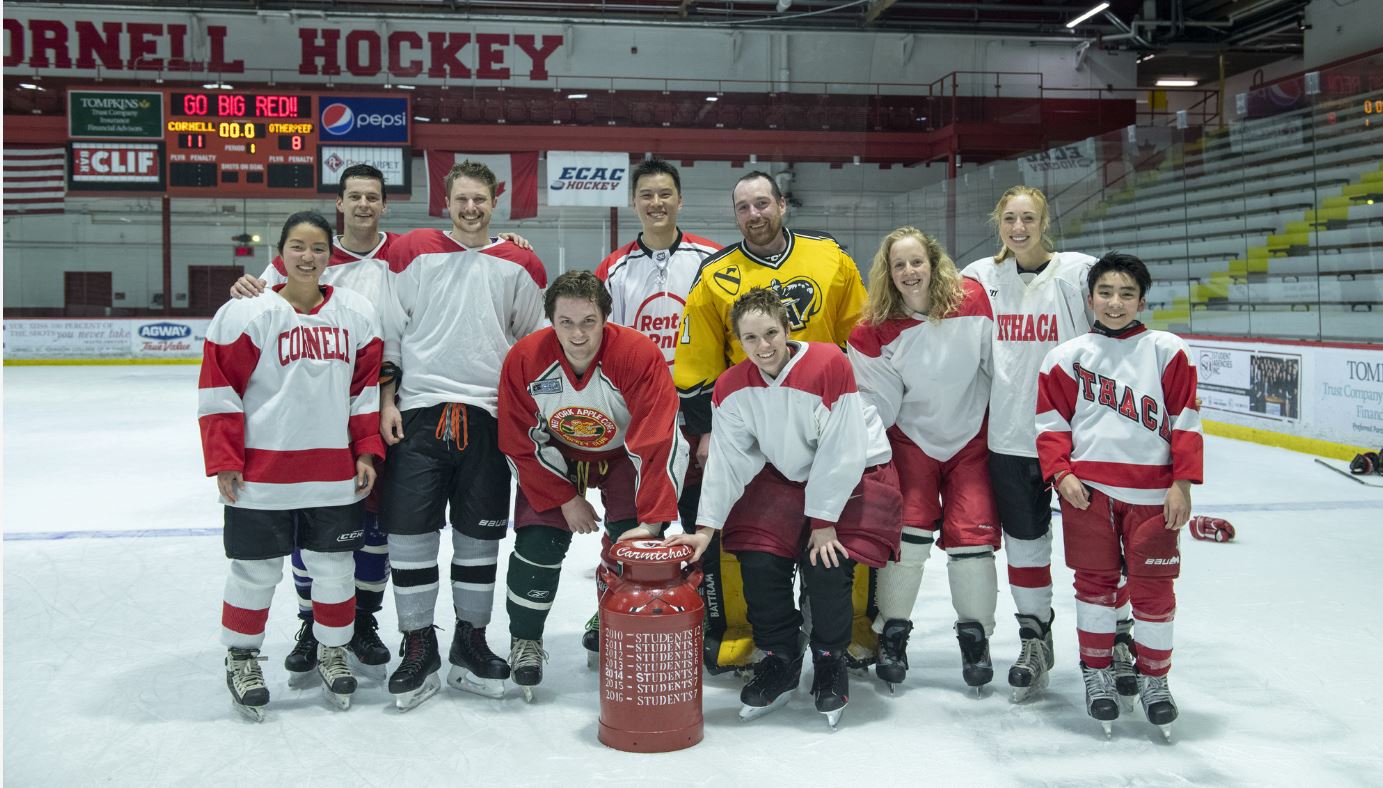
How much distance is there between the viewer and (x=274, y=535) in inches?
105

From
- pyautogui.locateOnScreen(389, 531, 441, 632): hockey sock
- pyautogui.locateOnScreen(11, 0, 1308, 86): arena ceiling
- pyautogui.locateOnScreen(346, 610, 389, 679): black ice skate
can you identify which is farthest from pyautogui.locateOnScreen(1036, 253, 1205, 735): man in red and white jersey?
pyautogui.locateOnScreen(11, 0, 1308, 86): arena ceiling

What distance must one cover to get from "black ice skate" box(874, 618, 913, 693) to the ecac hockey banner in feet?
42.8

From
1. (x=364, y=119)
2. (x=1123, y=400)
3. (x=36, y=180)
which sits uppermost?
(x=364, y=119)

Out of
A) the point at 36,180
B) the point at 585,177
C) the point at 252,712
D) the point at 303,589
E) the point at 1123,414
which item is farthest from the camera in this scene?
the point at 585,177

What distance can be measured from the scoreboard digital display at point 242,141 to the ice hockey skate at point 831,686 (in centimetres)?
1334

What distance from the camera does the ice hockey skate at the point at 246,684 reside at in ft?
8.64

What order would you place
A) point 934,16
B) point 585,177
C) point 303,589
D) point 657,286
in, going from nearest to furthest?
point 303,589 < point 657,286 < point 585,177 < point 934,16

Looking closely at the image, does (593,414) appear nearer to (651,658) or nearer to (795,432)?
(795,432)

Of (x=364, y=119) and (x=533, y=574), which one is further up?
(x=364, y=119)

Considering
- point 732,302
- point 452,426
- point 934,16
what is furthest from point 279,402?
point 934,16

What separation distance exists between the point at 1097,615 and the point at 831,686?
0.68 meters

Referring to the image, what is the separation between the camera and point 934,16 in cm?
1867

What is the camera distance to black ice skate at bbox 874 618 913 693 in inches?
111

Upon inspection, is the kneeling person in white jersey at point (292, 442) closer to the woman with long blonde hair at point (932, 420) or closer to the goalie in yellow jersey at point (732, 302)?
the goalie in yellow jersey at point (732, 302)
